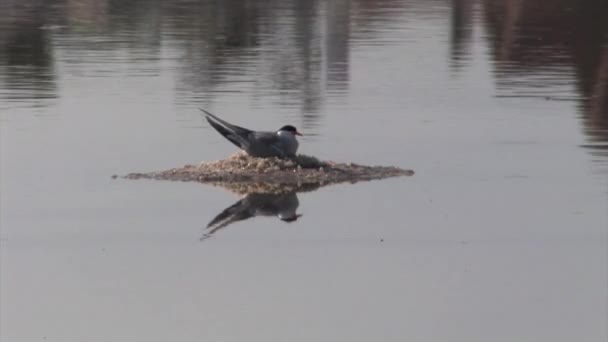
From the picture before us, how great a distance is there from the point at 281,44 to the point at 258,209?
1350 centimetres

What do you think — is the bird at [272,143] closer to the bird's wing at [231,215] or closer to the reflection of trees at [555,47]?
the bird's wing at [231,215]

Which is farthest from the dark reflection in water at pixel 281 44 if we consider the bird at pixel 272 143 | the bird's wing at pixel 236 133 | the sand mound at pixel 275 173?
the bird at pixel 272 143

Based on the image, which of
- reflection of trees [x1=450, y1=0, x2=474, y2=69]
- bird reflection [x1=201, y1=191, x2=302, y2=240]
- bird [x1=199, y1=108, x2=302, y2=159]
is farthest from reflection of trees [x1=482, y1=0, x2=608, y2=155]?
bird reflection [x1=201, y1=191, x2=302, y2=240]

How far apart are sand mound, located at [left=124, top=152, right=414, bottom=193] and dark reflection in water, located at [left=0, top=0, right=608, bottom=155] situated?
242 cm

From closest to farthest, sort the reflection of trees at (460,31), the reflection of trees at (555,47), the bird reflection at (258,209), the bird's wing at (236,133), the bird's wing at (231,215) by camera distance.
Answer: the bird's wing at (231,215) → the bird reflection at (258,209) → the bird's wing at (236,133) → the reflection of trees at (555,47) → the reflection of trees at (460,31)

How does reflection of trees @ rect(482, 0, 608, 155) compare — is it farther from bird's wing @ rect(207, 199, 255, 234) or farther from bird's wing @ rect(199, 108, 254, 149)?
bird's wing @ rect(207, 199, 255, 234)

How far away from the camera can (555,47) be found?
26.9 m

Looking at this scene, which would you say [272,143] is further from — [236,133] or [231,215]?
[231,215]

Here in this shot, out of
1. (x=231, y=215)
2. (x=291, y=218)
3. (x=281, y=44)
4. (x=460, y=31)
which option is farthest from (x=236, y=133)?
(x=460, y=31)

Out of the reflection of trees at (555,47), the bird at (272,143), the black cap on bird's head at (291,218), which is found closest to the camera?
the black cap on bird's head at (291,218)

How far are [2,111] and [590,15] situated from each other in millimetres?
15779

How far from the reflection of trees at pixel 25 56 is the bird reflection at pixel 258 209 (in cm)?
683

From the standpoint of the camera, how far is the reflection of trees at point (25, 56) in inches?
868

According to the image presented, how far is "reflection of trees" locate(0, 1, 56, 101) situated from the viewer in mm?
22047
